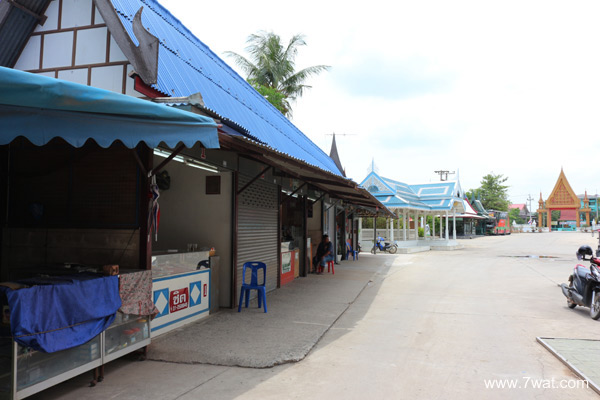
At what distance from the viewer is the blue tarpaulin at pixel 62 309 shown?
334 cm

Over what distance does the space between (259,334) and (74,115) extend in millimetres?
3952

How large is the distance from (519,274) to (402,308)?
8.73m

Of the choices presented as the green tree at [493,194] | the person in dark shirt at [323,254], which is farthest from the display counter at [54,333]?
the green tree at [493,194]

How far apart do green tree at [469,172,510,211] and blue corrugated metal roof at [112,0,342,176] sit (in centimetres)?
7362

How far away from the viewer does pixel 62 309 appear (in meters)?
3.69

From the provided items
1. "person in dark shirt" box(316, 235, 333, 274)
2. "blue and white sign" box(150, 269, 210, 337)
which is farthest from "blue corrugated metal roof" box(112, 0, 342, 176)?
"person in dark shirt" box(316, 235, 333, 274)

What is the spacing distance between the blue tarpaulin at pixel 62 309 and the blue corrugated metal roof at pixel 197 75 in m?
4.21

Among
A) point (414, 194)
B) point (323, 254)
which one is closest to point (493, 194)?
point (414, 194)

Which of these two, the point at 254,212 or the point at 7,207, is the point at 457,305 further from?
the point at 7,207

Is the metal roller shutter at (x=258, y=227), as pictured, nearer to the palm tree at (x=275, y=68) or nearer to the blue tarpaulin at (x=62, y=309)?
the blue tarpaulin at (x=62, y=309)

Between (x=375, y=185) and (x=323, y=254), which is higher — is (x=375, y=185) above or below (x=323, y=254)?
above

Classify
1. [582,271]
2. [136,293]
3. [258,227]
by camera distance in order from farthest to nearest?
[258,227]
[582,271]
[136,293]

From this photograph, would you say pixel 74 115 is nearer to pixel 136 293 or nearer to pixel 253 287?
A: pixel 136 293

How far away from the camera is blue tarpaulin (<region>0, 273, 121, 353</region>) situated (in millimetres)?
3344
